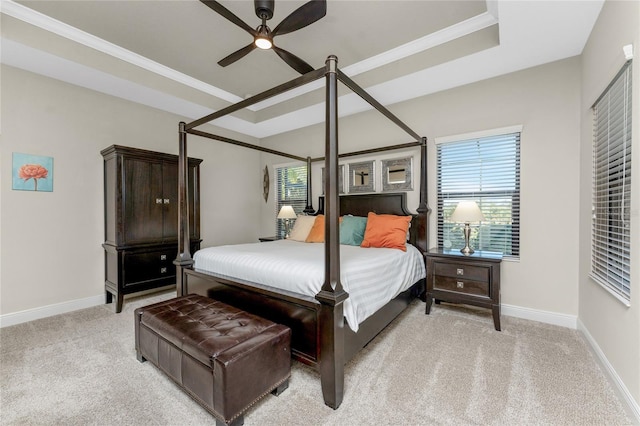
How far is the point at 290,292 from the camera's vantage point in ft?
6.33

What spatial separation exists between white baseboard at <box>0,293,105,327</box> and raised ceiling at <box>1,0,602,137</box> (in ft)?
8.38

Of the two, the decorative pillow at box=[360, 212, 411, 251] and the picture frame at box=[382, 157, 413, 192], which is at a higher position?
the picture frame at box=[382, 157, 413, 192]

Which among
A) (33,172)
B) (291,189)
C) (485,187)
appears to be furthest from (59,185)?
(485,187)

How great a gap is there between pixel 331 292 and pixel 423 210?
84.0 inches

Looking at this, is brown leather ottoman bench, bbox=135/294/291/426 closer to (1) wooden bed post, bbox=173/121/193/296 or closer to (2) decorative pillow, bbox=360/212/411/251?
(1) wooden bed post, bbox=173/121/193/296

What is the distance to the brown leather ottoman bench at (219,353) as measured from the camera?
1424mm

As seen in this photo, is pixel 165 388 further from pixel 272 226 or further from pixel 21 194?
pixel 272 226

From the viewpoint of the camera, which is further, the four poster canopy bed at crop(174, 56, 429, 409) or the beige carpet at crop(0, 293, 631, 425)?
the four poster canopy bed at crop(174, 56, 429, 409)

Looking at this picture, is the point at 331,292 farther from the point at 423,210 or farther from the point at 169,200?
the point at 169,200

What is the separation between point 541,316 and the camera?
2822mm

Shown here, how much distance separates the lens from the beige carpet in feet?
5.07

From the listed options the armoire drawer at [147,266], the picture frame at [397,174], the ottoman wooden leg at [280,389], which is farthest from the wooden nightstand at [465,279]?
the armoire drawer at [147,266]

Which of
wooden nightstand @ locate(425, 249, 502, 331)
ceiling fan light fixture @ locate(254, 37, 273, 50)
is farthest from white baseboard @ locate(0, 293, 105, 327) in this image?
wooden nightstand @ locate(425, 249, 502, 331)

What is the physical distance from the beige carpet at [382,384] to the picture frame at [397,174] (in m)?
1.88
